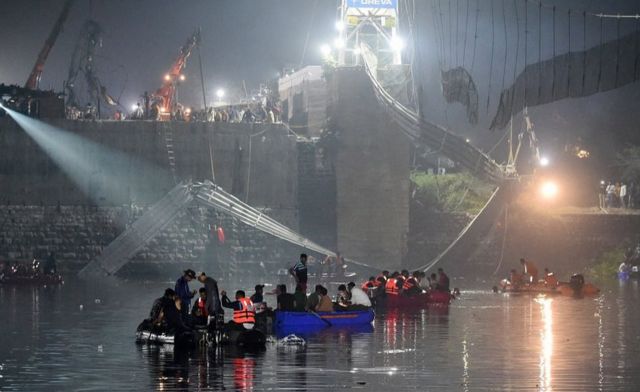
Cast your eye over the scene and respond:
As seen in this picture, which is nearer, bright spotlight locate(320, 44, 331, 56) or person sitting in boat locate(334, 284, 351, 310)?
person sitting in boat locate(334, 284, 351, 310)

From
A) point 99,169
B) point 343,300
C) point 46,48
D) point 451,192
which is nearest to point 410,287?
point 343,300

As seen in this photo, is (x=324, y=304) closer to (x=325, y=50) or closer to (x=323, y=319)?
(x=323, y=319)

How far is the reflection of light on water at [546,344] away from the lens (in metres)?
27.4

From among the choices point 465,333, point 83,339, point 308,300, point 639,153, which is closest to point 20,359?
point 83,339

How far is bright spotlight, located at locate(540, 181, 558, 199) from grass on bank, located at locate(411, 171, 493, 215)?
8.03ft

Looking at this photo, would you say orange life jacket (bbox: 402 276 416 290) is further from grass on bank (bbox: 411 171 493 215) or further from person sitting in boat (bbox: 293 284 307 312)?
grass on bank (bbox: 411 171 493 215)

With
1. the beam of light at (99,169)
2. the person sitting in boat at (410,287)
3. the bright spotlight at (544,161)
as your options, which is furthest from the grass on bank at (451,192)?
the person sitting in boat at (410,287)

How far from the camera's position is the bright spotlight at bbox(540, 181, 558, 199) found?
68125 millimetres

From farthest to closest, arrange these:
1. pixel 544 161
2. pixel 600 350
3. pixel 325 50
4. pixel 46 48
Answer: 1. pixel 46 48
2. pixel 544 161
3. pixel 325 50
4. pixel 600 350

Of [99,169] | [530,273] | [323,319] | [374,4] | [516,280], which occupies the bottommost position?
[323,319]

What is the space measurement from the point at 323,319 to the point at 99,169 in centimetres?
3125

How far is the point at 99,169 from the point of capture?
6644 centimetres

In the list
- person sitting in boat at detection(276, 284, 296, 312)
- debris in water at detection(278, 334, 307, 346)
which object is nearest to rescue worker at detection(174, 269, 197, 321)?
debris in water at detection(278, 334, 307, 346)

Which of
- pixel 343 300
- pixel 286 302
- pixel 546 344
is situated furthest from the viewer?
pixel 343 300
